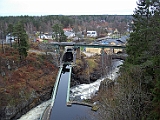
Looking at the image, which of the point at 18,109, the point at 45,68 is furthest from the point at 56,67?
the point at 18,109

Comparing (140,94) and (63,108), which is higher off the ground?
(140,94)

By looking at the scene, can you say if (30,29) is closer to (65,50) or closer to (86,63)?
(65,50)

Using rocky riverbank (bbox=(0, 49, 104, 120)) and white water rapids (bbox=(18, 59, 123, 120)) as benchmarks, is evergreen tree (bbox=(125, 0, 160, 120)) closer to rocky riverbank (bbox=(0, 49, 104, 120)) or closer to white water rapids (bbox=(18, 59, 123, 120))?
white water rapids (bbox=(18, 59, 123, 120))

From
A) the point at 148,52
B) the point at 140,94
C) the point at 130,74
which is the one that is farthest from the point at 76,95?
the point at 140,94

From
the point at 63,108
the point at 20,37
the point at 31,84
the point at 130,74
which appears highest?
the point at 20,37

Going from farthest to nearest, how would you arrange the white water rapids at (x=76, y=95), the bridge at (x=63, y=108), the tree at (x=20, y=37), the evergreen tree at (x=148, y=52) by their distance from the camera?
the tree at (x=20, y=37)
the white water rapids at (x=76, y=95)
the bridge at (x=63, y=108)
the evergreen tree at (x=148, y=52)

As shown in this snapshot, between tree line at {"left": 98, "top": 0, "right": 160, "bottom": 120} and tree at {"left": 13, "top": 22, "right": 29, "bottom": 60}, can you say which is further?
tree at {"left": 13, "top": 22, "right": 29, "bottom": 60}

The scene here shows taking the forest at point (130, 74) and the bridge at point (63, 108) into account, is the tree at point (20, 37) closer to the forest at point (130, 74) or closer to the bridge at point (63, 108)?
the forest at point (130, 74)

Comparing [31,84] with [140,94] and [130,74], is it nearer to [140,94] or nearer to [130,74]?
[130,74]

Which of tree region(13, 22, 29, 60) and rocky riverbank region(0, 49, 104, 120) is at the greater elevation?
tree region(13, 22, 29, 60)

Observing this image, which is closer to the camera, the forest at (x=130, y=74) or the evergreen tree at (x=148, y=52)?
the evergreen tree at (x=148, y=52)

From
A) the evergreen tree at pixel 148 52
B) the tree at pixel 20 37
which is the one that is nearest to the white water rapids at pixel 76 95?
the evergreen tree at pixel 148 52

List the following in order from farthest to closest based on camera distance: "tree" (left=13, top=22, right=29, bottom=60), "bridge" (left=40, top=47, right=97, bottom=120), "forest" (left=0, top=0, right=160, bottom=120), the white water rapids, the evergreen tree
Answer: "tree" (left=13, top=22, right=29, bottom=60) < the white water rapids < "bridge" (left=40, top=47, right=97, bottom=120) < "forest" (left=0, top=0, right=160, bottom=120) < the evergreen tree

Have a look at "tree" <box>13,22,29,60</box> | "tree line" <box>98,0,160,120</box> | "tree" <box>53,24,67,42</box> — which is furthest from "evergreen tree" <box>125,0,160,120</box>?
"tree" <box>53,24,67,42</box>
